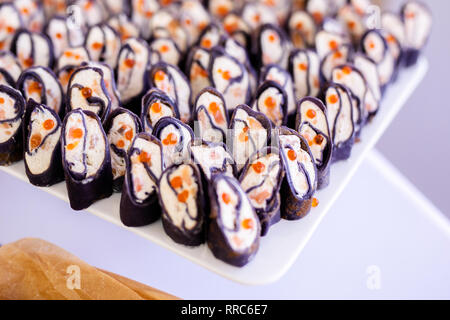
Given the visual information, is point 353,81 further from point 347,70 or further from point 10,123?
point 10,123

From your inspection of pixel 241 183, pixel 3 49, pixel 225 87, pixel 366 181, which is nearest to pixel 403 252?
pixel 366 181

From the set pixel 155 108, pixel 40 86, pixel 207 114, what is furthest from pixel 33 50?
pixel 207 114

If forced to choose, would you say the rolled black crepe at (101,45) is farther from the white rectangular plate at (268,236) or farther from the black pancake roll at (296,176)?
the black pancake roll at (296,176)

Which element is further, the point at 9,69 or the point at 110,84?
the point at 9,69

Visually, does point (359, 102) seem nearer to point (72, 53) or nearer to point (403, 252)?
point (403, 252)

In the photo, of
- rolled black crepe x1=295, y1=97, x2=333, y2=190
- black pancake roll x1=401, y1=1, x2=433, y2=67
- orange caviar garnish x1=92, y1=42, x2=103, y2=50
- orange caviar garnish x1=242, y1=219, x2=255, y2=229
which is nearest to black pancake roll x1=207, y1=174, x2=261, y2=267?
orange caviar garnish x1=242, y1=219, x2=255, y2=229

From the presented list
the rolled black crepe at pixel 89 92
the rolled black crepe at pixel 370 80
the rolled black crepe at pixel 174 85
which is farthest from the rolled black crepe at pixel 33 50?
the rolled black crepe at pixel 370 80
